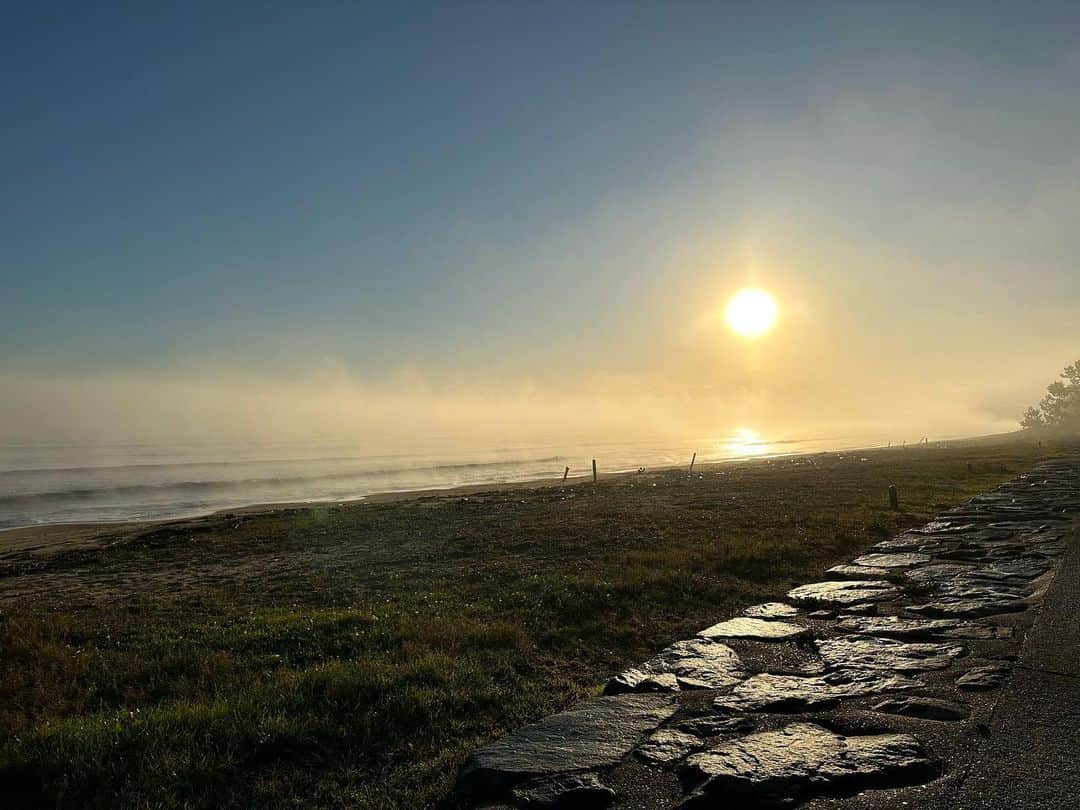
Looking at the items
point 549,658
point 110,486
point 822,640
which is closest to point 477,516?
point 549,658

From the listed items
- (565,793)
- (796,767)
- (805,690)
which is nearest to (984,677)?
(805,690)

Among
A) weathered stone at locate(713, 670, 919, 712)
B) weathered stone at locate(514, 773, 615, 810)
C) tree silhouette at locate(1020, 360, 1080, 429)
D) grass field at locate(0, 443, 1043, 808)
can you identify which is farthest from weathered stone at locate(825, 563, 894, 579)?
tree silhouette at locate(1020, 360, 1080, 429)

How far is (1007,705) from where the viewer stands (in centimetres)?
479

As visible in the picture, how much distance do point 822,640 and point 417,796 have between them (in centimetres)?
498

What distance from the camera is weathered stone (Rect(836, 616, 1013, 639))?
22.0 feet

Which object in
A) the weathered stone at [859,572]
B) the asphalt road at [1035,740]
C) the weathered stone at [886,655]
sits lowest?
the weathered stone at [859,572]

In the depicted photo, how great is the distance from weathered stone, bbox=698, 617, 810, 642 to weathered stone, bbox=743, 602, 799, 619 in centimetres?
26

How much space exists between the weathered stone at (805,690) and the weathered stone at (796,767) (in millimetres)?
667

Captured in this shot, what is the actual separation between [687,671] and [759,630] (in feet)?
5.87

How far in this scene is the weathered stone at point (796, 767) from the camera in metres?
3.93

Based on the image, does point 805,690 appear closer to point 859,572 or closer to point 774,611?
point 774,611

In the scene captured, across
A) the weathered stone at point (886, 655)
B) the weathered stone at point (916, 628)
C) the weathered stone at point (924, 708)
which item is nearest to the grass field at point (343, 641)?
the weathered stone at point (886, 655)

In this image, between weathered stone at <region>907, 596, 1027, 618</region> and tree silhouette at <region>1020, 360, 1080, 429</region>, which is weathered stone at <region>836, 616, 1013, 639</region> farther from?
tree silhouette at <region>1020, 360, 1080, 429</region>

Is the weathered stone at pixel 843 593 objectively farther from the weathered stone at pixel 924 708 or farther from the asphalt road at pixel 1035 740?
the weathered stone at pixel 924 708
